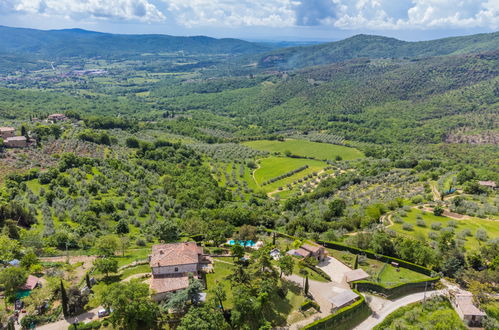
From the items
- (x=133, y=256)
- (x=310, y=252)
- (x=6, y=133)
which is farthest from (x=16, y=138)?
(x=310, y=252)

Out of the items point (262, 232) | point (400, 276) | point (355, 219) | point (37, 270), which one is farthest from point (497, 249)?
→ point (37, 270)

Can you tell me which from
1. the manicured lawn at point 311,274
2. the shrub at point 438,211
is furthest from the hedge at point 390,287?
the shrub at point 438,211

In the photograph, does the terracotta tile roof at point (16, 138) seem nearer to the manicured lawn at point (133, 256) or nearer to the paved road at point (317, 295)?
the manicured lawn at point (133, 256)

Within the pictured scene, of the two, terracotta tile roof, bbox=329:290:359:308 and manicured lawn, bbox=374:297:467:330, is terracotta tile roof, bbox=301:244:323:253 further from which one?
manicured lawn, bbox=374:297:467:330

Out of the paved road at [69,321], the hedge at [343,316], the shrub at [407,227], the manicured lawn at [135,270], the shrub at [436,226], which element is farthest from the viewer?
the shrub at [436,226]

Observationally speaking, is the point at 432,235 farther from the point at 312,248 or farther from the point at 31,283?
the point at 31,283

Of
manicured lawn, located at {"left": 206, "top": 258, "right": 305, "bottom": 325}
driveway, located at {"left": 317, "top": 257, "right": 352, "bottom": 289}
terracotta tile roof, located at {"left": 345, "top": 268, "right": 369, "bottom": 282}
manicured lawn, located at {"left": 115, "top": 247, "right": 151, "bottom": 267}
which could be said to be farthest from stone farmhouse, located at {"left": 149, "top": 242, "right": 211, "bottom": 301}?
terracotta tile roof, located at {"left": 345, "top": 268, "right": 369, "bottom": 282}
